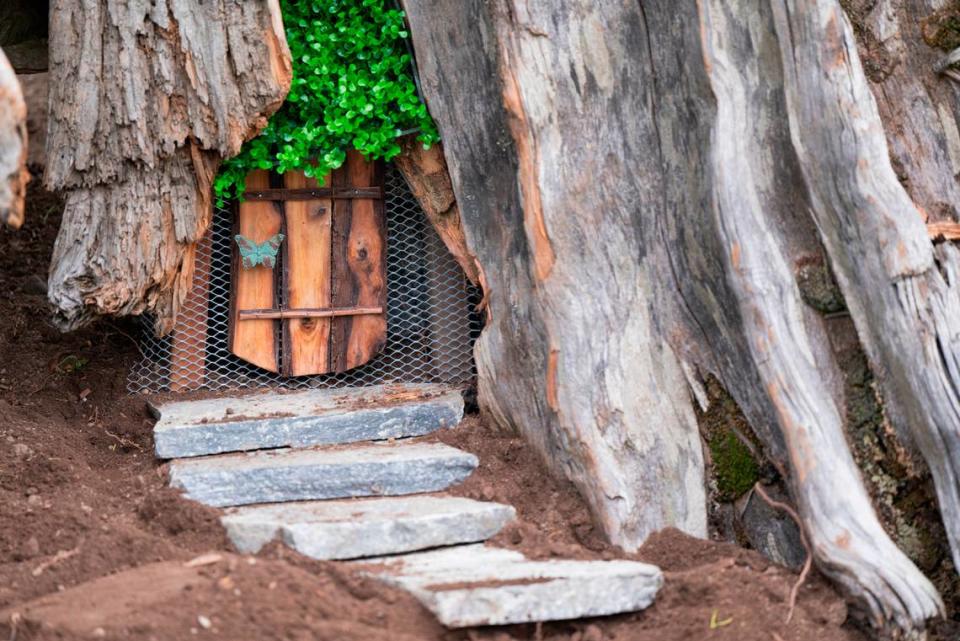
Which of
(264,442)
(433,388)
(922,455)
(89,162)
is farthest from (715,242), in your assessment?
(89,162)

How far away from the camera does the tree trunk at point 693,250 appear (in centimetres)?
358

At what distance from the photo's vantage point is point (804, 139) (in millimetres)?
3789

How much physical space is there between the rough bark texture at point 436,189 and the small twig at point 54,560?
2.16 metres

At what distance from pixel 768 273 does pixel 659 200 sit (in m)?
0.59

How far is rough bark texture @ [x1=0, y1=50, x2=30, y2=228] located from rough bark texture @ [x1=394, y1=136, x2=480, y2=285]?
2.42m

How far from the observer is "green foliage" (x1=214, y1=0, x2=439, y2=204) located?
480 centimetres

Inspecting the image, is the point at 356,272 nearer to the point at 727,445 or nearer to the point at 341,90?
the point at 341,90

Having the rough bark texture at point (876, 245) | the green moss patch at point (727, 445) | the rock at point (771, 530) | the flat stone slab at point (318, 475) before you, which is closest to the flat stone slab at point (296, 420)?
the flat stone slab at point (318, 475)

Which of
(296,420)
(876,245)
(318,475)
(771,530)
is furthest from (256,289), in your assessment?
(876,245)

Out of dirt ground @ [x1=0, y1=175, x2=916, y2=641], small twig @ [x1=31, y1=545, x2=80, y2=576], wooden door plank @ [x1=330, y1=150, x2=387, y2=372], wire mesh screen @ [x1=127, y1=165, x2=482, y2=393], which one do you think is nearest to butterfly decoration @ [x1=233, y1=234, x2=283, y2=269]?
wire mesh screen @ [x1=127, y1=165, x2=482, y2=393]

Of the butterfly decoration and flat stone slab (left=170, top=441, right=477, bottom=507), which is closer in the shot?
flat stone slab (left=170, top=441, right=477, bottom=507)

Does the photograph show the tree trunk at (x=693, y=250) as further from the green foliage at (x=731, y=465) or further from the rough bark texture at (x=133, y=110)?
the rough bark texture at (x=133, y=110)

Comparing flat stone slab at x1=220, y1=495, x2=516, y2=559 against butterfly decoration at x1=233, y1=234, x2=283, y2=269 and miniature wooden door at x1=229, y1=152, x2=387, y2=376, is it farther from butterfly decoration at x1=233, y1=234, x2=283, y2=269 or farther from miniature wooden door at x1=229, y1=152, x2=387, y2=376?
butterfly decoration at x1=233, y1=234, x2=283, y2=269

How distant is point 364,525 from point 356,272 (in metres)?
1.80
